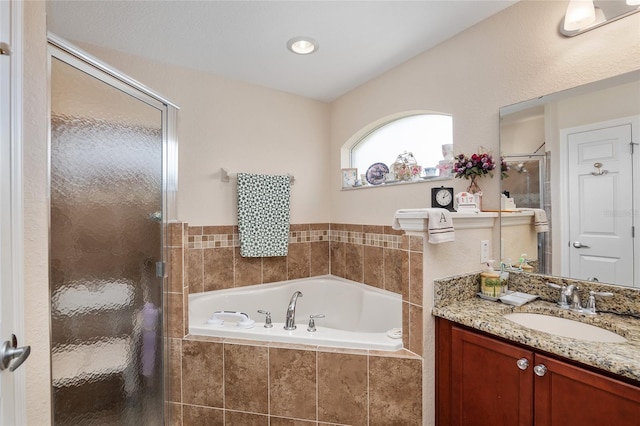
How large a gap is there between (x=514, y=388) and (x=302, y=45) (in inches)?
91.3

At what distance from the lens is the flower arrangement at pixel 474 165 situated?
1.82 metres

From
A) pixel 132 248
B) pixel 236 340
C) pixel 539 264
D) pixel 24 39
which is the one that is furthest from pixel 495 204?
pixel 24 39

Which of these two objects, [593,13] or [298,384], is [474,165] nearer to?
[593,13]

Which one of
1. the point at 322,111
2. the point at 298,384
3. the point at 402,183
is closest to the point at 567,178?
the point at 402,183

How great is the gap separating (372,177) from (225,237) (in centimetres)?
145

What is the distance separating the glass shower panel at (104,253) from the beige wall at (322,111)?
0.27 metres

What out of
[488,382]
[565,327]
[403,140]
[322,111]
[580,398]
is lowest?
[488,382]

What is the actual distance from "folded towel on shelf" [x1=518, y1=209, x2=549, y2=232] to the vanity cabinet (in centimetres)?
74

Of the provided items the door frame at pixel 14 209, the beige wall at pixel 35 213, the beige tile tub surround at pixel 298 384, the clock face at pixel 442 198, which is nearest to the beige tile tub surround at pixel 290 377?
the beige tile tub surround at pixel 298 384

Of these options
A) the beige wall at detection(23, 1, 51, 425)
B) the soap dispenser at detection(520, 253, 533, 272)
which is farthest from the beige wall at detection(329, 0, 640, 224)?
the beige wall at detection(23, 1, 51, 425)

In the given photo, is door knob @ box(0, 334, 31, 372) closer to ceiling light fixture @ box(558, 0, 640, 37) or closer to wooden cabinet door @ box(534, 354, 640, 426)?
wooden cabinet door @ box(534, 354, 640, 426)

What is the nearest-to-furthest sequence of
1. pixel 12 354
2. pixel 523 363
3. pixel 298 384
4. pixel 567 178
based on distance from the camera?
1. pixel 12 354
2. pixel 523 363
3. pixel 567 178
4. pixel 298 384

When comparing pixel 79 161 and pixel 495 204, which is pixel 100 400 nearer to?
pixel 79 161

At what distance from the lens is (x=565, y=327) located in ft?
4.47
